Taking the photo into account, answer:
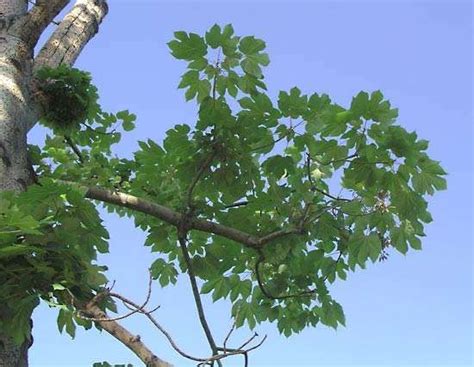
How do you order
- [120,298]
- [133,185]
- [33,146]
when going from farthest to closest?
[133,185] < [33,146] < [120,298]

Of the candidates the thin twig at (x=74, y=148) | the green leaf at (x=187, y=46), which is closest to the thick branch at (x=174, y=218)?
the green leaf at (x=187, y=46)

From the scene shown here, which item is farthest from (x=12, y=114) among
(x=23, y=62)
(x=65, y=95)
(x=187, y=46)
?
(x=187, y=46)

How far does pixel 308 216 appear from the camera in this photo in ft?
14.7

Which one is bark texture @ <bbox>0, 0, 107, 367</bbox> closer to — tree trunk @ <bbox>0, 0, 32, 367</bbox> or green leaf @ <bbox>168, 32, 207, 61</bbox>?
tree trunk @ <bbox>0, 0, 32, 367</bbox>

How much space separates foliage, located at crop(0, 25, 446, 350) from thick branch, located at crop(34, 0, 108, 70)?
0.50m

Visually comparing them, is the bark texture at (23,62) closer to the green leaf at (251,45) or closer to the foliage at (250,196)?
the foliage at (250,196)

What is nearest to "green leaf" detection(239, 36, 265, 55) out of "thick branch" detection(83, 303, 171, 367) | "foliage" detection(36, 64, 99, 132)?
"foliage" detection(36, 64, 99, 132)

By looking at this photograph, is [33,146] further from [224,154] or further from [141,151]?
[224,154]

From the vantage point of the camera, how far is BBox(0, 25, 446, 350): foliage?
11.2 feet

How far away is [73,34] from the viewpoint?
17.7 feet

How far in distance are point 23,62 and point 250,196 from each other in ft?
5.67

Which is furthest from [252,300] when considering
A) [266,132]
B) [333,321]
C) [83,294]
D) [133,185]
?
[83,294]

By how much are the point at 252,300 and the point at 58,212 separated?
2.41 meters

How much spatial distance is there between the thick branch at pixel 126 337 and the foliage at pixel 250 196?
5.5 inches
